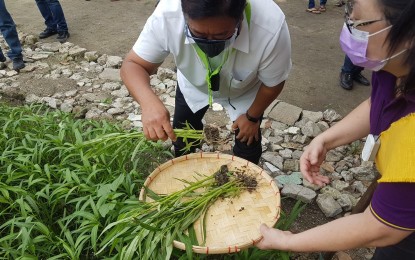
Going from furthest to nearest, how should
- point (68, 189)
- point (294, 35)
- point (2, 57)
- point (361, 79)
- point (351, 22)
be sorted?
point (294, 35)
point (2, 57)
point (361, 79)
point (68, 189)
point (351, 22)

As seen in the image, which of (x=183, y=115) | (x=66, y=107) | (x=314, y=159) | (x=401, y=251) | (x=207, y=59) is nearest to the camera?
(x=401, y=251)

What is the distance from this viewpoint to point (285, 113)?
3777 mm

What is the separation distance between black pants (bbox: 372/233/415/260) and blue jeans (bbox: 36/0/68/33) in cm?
529

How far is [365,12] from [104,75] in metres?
3.91

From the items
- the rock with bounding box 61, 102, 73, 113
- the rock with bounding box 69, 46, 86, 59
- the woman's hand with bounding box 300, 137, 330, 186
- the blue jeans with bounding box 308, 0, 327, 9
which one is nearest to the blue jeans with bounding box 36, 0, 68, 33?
the rock with bounding box 69, 46, 86, 59

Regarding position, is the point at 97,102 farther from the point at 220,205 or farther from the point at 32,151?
the point at 220,205

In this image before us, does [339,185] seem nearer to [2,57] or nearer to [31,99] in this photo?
[31,99]

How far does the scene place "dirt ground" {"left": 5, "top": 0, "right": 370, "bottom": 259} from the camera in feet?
13.5

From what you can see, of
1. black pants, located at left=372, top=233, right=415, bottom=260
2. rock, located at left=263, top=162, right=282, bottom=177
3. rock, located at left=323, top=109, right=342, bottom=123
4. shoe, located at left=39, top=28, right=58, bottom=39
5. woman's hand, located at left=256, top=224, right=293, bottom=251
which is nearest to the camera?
woman's hand, located at left=256, top=224, right=293, bottom=251

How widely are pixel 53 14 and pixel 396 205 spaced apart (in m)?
5.58

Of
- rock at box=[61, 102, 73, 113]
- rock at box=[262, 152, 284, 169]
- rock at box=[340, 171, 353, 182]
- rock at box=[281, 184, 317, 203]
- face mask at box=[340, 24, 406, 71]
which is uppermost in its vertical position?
face mask at box=[340, 24, 406, 71]

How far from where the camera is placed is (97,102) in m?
4.07

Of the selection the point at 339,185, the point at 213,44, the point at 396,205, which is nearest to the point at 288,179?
the point at 339,185

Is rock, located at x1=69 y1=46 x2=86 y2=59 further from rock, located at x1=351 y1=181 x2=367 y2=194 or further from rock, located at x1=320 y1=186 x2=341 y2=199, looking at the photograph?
rock, located at x1=351 y1=181 x2=367 y2=194
